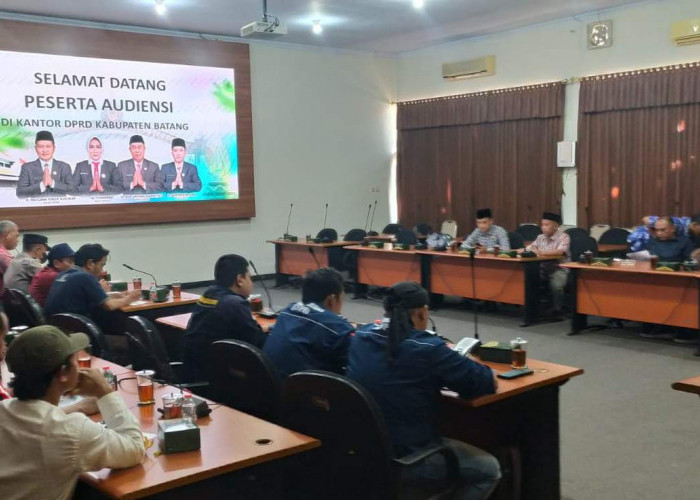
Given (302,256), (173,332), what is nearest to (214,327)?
(173,332)

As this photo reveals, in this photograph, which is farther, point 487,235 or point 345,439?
point 487,235

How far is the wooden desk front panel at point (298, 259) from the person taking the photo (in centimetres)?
943

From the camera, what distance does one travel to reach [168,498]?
1967 mm

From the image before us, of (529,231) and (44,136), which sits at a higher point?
(44,136)

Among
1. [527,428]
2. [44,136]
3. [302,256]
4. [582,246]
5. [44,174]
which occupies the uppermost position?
[44,136]

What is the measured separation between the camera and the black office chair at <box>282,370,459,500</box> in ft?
7.35

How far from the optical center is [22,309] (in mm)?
4727

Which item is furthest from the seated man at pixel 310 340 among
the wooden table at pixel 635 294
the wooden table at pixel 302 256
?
the wooden table at pixel 302 256

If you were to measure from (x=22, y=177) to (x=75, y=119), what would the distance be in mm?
939

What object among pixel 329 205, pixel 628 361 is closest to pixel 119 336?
pixel 628 361

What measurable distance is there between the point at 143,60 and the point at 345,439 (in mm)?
7913

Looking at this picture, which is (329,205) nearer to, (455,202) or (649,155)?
(455,202)

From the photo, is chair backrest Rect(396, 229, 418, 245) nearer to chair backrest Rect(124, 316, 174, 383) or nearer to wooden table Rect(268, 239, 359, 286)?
wooden table Rect(268, 239, 359, 286)

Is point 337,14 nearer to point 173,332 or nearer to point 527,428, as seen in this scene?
point 173,332
